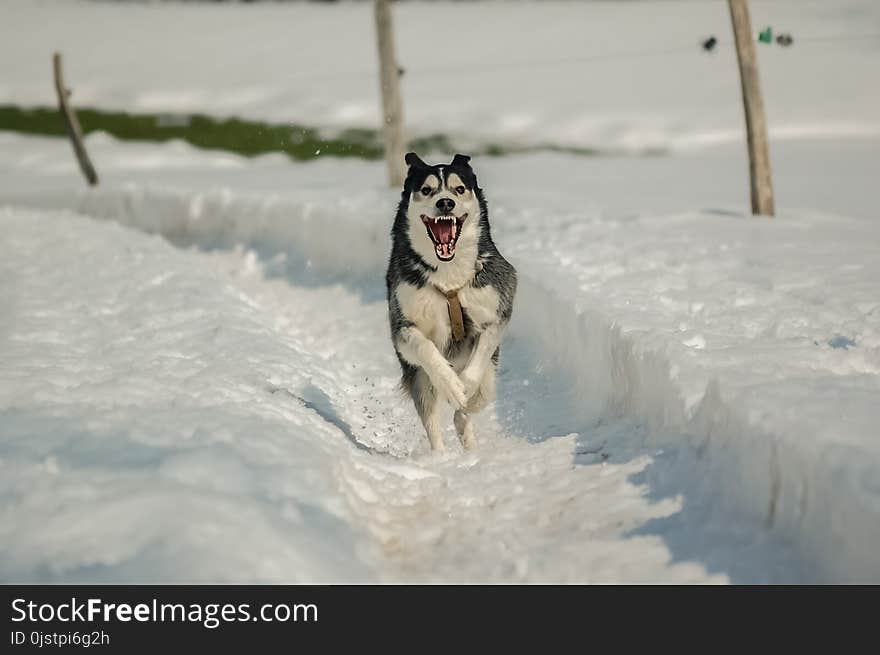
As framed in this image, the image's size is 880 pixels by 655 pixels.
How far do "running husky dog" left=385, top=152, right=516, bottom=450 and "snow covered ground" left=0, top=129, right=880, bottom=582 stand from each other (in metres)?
0.55

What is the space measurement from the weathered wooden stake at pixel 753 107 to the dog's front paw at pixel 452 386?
407 inches

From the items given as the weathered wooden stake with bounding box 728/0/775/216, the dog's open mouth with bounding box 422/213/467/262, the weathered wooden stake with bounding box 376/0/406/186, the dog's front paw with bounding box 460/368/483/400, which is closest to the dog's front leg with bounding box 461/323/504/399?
the dog's front paw with bounding box 460/368/483/400

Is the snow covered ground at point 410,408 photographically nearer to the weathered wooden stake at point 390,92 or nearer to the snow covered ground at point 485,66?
the weathered wooden stake at point 390,92

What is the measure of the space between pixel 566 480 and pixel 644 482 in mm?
579

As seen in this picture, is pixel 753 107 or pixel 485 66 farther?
pixel 485 66

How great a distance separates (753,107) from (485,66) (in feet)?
114

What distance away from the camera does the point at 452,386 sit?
8.45 meters

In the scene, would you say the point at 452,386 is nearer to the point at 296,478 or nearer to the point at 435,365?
the point at 435,365

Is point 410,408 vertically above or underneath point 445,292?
underneath

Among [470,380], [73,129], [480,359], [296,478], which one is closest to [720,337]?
[480,359]
